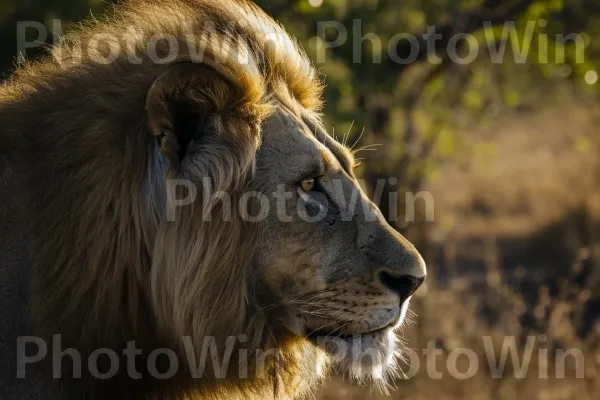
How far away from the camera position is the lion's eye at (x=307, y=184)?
3.44 m

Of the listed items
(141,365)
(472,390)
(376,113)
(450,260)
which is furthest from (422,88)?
(141,365)

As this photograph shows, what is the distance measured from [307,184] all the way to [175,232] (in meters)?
0.49

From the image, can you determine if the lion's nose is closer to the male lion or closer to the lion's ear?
the male lion

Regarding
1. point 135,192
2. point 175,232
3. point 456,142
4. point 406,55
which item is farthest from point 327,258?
point 456,142

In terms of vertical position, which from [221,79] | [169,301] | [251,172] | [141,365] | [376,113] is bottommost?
[141,365]

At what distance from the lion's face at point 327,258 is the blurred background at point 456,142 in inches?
110

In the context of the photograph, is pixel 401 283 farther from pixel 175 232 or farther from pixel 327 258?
pixel 175 232

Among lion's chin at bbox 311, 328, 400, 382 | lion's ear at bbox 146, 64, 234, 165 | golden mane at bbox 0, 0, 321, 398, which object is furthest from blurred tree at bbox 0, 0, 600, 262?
lion's chin at bbox 311, 328, 400, 382

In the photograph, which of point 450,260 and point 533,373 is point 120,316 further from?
point 450,260

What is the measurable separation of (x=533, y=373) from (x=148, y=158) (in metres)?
4.17

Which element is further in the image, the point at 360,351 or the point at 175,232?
the point at 360,351

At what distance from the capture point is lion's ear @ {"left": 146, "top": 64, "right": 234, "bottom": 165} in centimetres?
319

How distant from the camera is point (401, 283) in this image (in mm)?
3438

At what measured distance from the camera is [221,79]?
10.9ft
